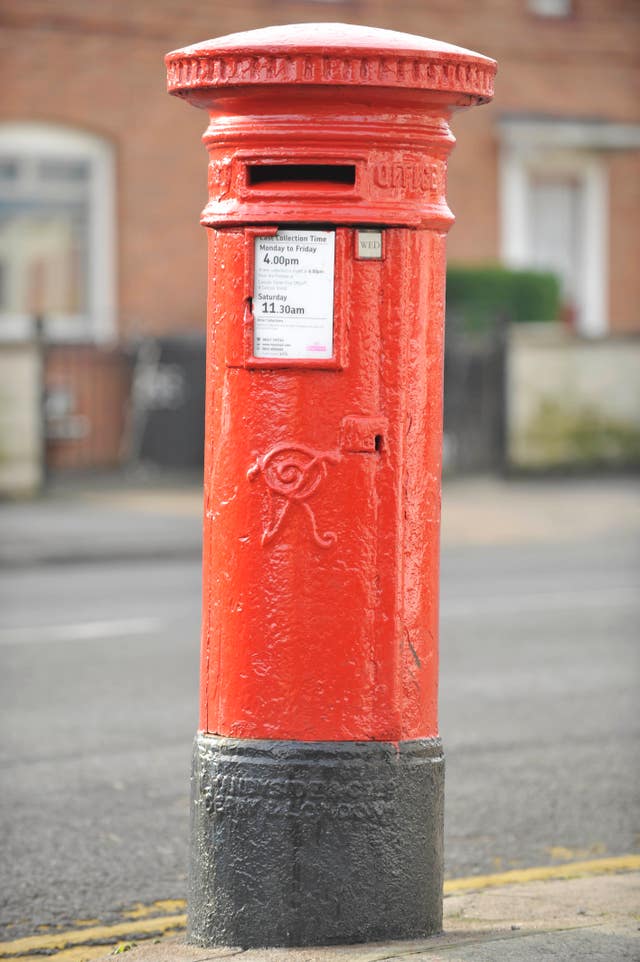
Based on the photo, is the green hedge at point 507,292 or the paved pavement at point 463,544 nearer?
the paved pavement at point 463,544

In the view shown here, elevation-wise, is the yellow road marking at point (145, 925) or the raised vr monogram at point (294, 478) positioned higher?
the raised vr monogram at point (294, 478)

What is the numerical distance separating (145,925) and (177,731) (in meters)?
2.46

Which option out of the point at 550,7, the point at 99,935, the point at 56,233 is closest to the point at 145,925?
the point at 99,935

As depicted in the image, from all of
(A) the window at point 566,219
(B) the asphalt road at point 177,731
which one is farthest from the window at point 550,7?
(B) the asphalt road at point 177,731

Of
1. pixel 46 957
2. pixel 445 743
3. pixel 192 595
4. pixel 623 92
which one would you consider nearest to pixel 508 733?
pixel 445 743

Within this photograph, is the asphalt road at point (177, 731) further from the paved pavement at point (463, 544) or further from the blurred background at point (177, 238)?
the blurred background at point (177, 238)

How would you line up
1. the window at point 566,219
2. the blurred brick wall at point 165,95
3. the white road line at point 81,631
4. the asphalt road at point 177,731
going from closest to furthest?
the asphalt road at point 177,731, the white road line at point 81,631, the blurred brick wall at point 165,95, the window at point 566,219

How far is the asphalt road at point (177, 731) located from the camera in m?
5.71

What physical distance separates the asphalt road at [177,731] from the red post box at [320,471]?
47.7 inches

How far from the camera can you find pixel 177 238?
20656 millimetres

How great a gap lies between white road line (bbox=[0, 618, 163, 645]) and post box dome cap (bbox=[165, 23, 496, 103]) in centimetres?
603

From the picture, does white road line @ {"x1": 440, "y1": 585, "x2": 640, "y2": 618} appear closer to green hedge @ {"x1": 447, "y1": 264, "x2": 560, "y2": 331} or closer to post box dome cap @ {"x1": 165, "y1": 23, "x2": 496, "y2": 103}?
post box dome cap @ {"x1": 165, "y1": 23, "x2": 496, "y2": 103}

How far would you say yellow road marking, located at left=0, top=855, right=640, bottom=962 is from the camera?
480 centimetres

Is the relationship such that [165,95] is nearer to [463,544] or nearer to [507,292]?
[507,292]
